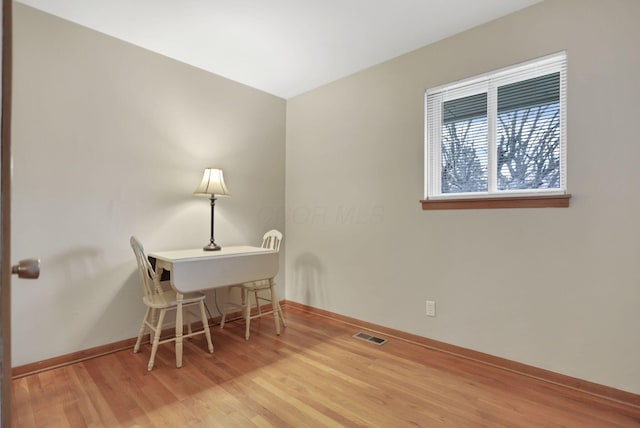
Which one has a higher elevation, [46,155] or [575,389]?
[46,155]

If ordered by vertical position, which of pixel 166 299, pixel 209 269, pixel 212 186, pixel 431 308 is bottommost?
pixel 431 308

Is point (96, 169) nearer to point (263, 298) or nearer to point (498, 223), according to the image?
point (263, 298)

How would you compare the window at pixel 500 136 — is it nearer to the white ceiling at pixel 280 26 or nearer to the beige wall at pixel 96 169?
the white ceiling at pixel 280 26

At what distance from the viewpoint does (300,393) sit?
1.80 meters

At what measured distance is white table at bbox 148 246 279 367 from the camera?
213 centimetres

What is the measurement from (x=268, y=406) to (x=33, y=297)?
1.66 m

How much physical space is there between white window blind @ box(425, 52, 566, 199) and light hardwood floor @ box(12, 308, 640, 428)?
3.89 feet

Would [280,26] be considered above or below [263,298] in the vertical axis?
above

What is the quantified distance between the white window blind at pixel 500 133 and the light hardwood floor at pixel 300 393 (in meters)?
1.18

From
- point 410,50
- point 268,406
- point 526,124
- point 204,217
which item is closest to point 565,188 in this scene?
point 526,124

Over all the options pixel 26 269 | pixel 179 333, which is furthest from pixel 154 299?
pixel 26 269

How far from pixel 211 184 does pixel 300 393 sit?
1723 millimetres

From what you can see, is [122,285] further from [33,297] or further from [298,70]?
[298,70]

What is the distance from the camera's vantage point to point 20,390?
1.82 m
